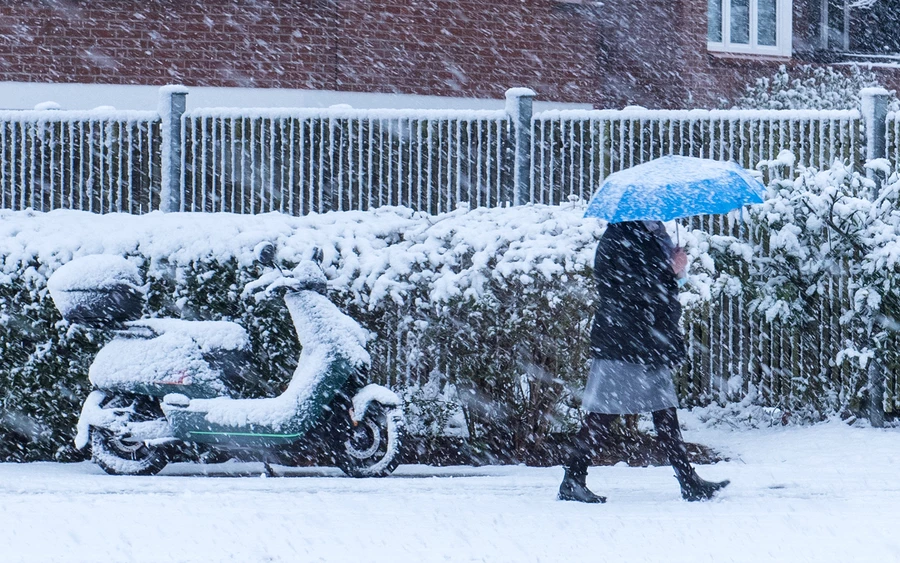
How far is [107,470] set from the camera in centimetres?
728

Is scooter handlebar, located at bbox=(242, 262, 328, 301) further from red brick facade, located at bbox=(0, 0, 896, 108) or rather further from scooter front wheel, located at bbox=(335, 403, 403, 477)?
red brick facade, located at bbox=(0, 0, 896, 108)

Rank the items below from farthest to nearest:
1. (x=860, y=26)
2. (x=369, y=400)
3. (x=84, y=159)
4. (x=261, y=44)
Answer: (x=860, y=26), (x=261, y=44), (x=84, y=159), (x=369, y=400)

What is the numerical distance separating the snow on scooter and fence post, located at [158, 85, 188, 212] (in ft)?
8.06

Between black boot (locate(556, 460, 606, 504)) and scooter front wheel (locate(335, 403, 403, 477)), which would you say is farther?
scooter front wheel (locate(335, 403, 403, 477))

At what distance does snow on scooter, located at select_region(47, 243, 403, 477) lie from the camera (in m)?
7.05

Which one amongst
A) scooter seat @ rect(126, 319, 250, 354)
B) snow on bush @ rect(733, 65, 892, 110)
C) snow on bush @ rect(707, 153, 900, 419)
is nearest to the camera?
scooter seat @ rect(126, 319, 250, 354)

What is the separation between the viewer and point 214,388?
7238mm

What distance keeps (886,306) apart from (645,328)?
3070 mm

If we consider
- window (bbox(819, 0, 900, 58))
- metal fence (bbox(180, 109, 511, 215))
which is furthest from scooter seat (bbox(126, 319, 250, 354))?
window (bbox(819, 0, 900, 58))

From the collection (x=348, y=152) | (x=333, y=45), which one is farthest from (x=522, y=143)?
(x=333, y=45)

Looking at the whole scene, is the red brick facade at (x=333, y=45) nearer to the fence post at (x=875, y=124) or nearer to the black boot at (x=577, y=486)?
the fence post at (x=875, y=124)

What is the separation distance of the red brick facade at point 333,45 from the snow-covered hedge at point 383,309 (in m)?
5.89

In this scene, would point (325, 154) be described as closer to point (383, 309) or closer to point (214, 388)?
point (383, 309)

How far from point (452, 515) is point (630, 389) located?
3.75ft
